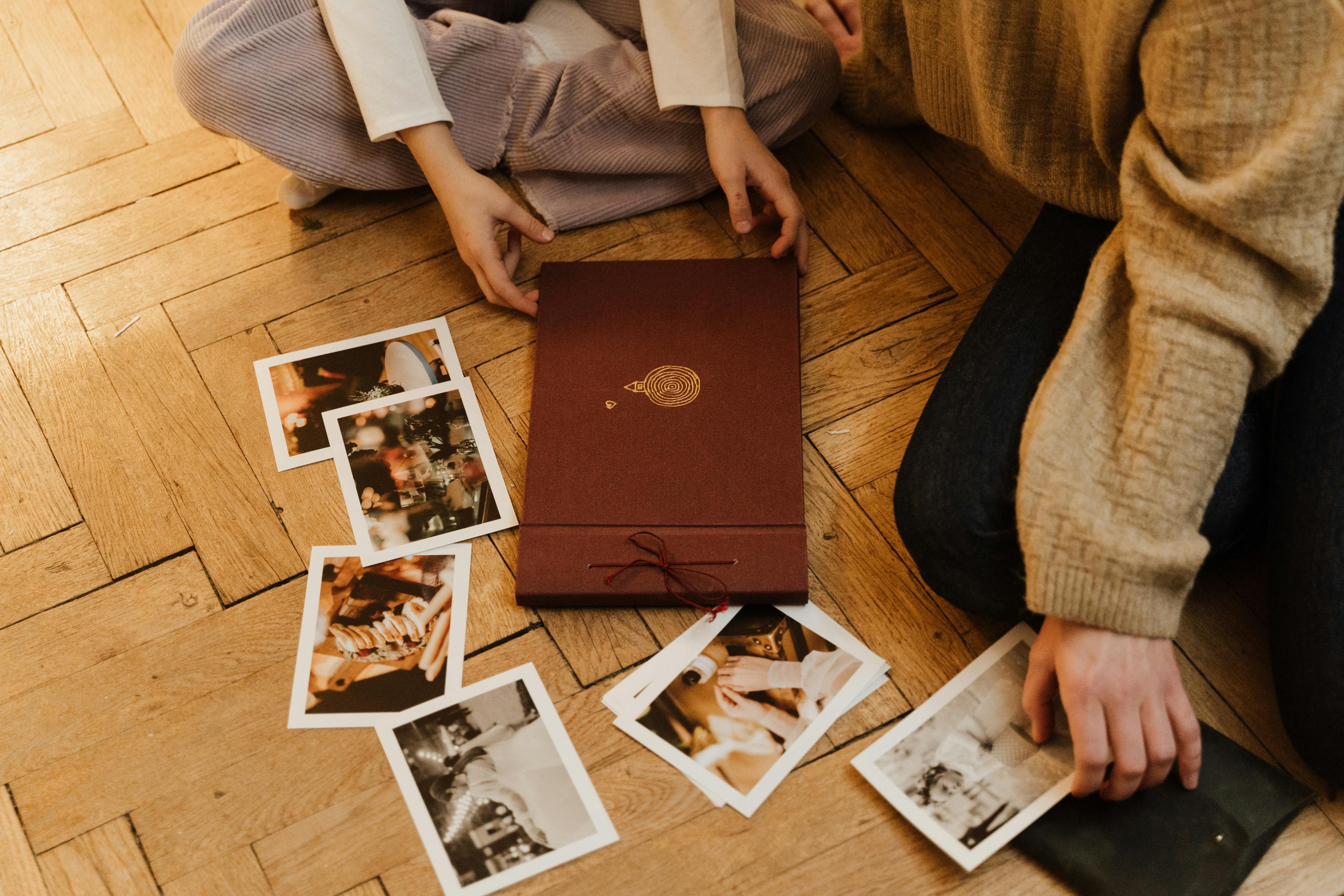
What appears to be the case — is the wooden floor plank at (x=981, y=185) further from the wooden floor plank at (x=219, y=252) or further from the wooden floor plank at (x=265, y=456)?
the wooden floor plank at (x=265, y=456)

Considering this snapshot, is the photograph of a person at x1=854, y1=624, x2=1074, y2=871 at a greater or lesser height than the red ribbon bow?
lesser

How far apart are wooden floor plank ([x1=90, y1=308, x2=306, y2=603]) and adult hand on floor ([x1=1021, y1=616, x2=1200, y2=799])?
80 cm

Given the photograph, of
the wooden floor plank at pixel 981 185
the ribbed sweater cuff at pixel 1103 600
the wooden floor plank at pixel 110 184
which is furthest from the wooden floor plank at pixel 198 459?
the wooden floor plank at pixel 981 185

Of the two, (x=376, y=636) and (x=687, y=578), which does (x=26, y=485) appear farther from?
(x=687, y=578)

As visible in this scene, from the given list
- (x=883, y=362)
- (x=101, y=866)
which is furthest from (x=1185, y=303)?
(x=101, y=866)

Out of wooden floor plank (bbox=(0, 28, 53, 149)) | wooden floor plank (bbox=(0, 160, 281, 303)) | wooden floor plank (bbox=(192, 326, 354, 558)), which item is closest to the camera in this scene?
wooden floor plank (bbox=(192, 326, 354, 558))

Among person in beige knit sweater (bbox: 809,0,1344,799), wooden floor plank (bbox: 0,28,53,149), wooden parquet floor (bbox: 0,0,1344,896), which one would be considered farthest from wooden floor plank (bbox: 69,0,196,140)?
person in beige knit sweater (bbox: 809,0,1344,799)

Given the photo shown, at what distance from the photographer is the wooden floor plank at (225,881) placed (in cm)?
93

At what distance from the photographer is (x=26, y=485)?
3.84 ft

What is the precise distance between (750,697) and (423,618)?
36 cm

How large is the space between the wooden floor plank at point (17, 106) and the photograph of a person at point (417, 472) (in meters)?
0.75

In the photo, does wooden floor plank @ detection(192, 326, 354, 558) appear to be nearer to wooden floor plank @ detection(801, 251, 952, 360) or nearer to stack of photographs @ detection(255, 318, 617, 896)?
stack of photographs @ detection(255, 318, 617, 896)

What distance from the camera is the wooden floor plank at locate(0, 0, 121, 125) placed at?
4.91 feet

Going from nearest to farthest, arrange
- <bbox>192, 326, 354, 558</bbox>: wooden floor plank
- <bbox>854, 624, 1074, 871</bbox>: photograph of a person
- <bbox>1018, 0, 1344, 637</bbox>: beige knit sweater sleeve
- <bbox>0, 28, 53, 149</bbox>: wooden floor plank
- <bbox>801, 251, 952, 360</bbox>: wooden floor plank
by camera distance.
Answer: <bbox>1018, 0, 1344, 637</bbox>: beige knit sweater sleeve, <bbox>854, 624, 1074, 871</bbox>: photograph of a person, <bbox>192, 326, 354, 558</bbox>: wooden floor plank, <bbox>801, 251, 952, 360</bbox>: wooden floor plank, <bbox>0, 28, 53, 149</bbox>: wooden floor plank
